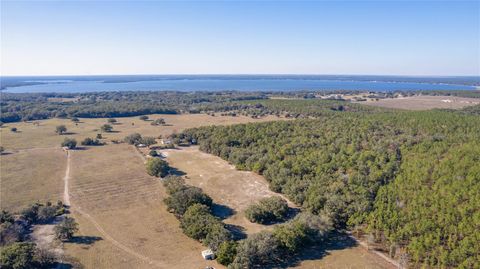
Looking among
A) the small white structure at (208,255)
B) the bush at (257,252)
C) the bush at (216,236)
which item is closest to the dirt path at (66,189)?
the bush at (216,236)

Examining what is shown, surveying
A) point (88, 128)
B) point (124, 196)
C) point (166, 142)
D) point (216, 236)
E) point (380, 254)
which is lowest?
point (380, 254)

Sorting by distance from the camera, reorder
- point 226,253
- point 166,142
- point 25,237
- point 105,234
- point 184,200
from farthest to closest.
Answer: point 166,142, point 184,200, point 105,234, point 25,237, point 226,253

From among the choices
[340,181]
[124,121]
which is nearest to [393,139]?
[340,181]

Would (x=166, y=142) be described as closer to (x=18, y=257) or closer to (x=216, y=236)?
(x=216, y=236)

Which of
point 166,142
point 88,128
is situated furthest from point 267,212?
point 88,128

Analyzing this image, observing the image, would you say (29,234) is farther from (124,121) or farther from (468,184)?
(124,121)

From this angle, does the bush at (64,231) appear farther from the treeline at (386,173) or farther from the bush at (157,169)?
the treeline at (386,173)
